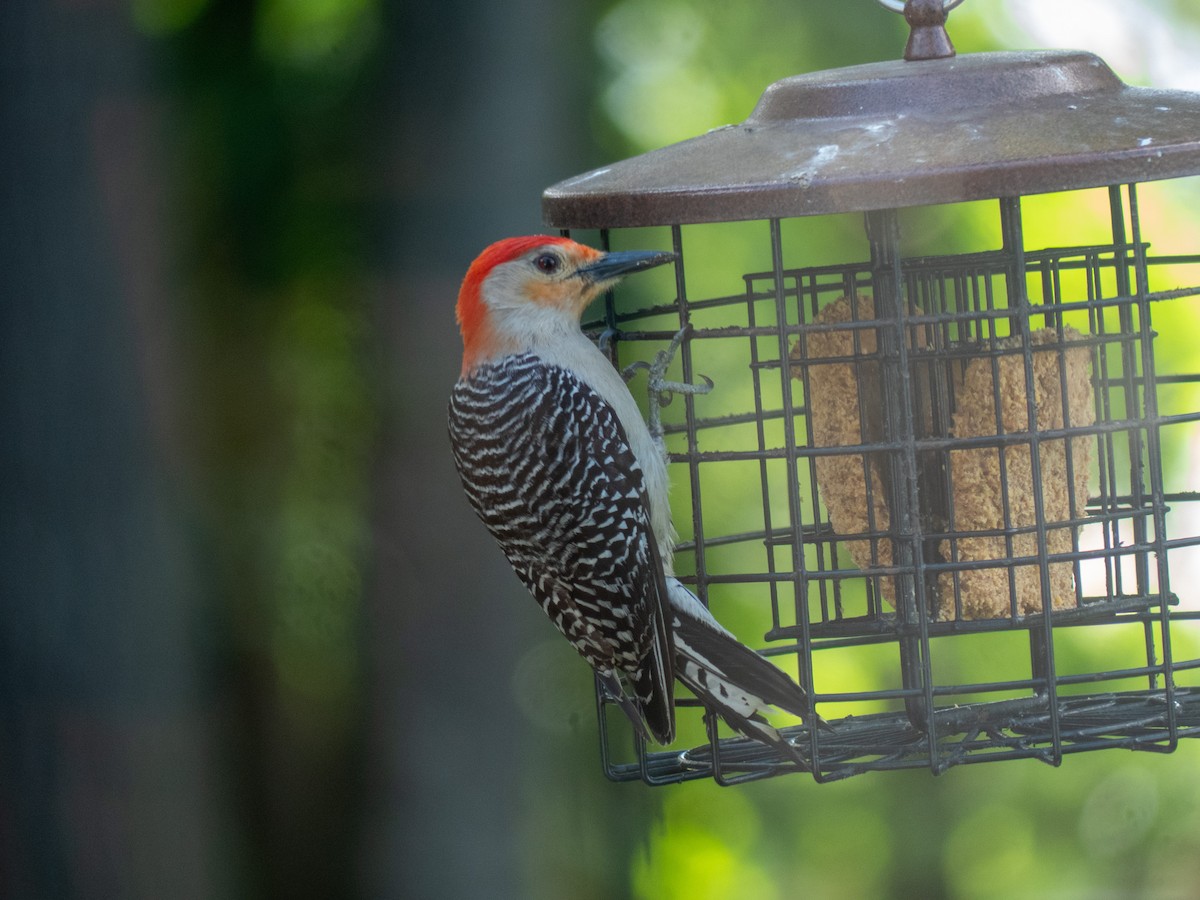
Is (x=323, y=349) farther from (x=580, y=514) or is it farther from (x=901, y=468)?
(x=901, y=468)

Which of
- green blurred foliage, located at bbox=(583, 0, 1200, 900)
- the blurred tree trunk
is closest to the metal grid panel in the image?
the blurred tree trunk

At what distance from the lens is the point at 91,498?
13.3 ft

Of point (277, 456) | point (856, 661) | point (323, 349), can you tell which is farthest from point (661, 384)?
point (856, 661)

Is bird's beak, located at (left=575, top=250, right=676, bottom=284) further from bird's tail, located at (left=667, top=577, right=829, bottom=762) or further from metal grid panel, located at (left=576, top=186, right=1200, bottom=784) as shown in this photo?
bird's tail, located at (left=667, top=577, right=829, bottom=762)

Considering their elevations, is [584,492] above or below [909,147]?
below

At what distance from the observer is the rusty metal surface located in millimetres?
2430

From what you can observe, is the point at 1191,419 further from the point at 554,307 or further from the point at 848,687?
the point at 848,687

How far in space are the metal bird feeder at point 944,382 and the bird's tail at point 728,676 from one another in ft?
0.26

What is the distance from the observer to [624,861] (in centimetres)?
527

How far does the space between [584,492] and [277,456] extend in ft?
5.27

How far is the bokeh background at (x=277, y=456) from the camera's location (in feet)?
12.9

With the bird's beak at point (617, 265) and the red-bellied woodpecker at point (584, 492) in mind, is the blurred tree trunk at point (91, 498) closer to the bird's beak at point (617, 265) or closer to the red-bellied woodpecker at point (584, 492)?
the red-bellied woodpecker at point (584, 492)

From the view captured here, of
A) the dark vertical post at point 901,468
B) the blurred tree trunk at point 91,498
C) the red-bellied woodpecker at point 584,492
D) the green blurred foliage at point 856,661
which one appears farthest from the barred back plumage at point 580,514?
the green blurred foliage at point 856,661

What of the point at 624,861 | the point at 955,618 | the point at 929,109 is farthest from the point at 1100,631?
the point at 929,109
